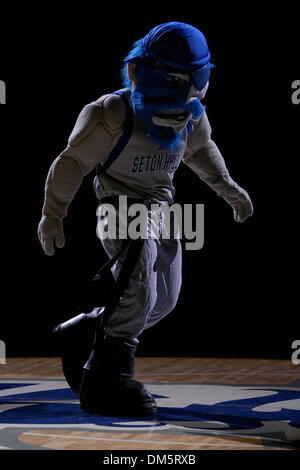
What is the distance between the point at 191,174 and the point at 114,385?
5.91 ft

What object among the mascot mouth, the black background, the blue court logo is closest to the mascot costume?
the mascot mouth

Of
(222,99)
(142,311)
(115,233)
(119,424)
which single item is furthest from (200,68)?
(222,99)

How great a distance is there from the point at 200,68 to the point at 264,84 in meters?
1.58

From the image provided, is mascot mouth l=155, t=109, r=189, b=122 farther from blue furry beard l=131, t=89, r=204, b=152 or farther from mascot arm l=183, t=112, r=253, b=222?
mascot arm l=183, t=112, r=253, b=222

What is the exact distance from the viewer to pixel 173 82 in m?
2.33

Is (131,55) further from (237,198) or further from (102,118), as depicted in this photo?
(237,198)

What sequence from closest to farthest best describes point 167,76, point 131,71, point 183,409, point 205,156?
point 167,76 < point 131,71 < point 183,409 < point 205,156

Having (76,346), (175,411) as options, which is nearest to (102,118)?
(76,346)

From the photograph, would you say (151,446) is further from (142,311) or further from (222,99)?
(222,99)

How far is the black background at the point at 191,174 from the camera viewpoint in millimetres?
3832

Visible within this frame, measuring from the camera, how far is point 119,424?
2.26 metres

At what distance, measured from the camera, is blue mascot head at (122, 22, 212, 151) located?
2.30m

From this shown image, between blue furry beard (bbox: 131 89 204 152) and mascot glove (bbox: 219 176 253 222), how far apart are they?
35 cm

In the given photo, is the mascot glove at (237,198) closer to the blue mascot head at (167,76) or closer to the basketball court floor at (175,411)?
the blue mascot head at (167,76)
